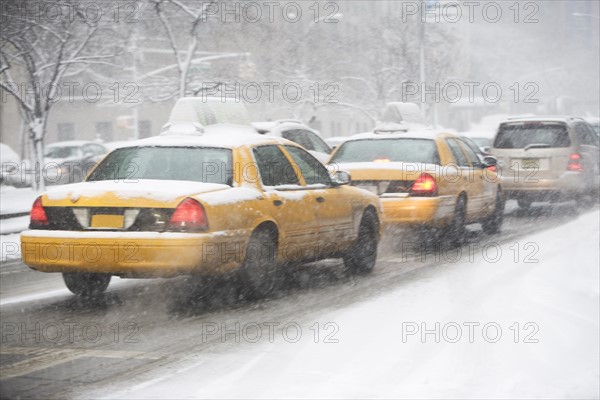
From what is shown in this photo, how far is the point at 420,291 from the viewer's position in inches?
378

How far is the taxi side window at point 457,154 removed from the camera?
46.4 feet

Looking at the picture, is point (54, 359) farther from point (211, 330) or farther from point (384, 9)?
point (384, 9)

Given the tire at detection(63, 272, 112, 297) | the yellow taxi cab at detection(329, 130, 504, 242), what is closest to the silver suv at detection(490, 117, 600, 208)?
the yellow taxi cab at detection(329, 130, 504, 242)

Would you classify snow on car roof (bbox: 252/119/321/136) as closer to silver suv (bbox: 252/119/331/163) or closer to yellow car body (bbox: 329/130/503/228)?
silver suv (bbox: 252/119/331/163)

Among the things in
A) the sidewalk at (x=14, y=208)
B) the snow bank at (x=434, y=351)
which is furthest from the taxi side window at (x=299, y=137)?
the snow bank at (x=434, y=351)

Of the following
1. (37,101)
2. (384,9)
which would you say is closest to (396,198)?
(37,101)

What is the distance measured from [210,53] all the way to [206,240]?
165ft

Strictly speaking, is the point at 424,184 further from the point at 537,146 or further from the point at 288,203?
the point at 537,146

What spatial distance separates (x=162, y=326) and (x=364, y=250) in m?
3.54

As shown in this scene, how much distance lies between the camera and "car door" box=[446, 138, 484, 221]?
1408 centimetres

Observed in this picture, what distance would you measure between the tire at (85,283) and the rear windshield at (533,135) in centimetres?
1107

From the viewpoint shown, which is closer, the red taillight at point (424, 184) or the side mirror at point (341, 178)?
the side mirror at point (341, 178)

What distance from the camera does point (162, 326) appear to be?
798cm

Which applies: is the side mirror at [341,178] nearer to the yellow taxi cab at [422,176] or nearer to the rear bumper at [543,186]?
the yellow taxi cab at [422,176]
